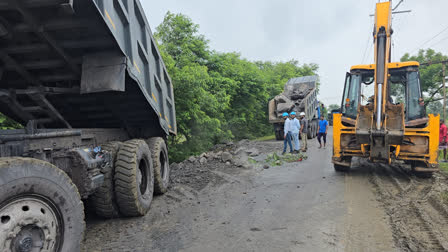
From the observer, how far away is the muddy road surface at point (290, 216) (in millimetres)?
3467

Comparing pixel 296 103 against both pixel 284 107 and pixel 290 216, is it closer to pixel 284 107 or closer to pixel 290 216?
pixel 284 107

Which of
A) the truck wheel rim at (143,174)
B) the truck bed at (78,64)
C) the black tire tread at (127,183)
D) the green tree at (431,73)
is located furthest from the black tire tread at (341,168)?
the green tree at (431,73)

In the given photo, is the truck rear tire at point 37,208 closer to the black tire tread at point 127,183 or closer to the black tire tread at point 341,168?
the black tire tread at point 127,183

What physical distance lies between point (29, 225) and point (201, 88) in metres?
11.3

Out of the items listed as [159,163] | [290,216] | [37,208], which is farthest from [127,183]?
[290,216]

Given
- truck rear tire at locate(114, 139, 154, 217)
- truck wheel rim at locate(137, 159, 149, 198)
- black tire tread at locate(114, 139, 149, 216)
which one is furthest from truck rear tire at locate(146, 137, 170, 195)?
black tire tread at locate(114, 139, 149, 216)

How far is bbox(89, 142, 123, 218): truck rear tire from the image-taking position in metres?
4.14

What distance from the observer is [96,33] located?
3.53 m

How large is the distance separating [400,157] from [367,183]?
90cm

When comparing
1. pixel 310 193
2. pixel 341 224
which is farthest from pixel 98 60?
pixel 310 193

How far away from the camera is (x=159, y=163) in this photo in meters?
5.82

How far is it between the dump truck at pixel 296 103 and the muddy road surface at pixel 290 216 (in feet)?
32.5

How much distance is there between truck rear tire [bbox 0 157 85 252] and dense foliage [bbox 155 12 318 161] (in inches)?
399

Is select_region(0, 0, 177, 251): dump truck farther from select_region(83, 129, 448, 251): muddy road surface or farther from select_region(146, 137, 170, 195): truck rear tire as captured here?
select_region(83, 129, 448, 251): muddy road surface
